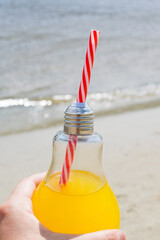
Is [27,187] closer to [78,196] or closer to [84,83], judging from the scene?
[78,196]

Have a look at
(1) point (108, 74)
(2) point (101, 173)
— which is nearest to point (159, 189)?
(2) point (101, 173)

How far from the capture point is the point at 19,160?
3238 mm

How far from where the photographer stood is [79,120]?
1.16 metres

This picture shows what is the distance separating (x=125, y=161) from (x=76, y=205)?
200cm

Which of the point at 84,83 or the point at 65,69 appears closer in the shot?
the point at 84,83

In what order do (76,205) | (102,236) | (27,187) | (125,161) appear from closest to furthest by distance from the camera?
1. (102,236)
2. (76,205)
3. (27,187)
4. (125,161)

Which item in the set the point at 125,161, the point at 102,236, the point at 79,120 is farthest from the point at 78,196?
the point at 125,161

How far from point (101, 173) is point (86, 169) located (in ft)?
0.22

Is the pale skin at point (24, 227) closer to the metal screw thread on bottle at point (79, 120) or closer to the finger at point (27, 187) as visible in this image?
the finger at point (27, 187)

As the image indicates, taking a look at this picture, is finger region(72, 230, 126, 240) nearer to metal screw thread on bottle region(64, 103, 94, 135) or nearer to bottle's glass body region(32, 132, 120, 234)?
bottle's glass body region(32, 132, 120, 234)

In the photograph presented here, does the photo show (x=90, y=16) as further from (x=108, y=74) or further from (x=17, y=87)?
(x=17, y=87)

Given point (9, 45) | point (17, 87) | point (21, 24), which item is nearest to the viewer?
point (17, 87)

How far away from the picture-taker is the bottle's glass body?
4.01 ft

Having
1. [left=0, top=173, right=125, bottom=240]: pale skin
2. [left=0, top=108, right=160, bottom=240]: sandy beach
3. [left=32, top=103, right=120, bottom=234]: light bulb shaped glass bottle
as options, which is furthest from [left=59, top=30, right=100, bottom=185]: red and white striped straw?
[left=0, top=108, right=160, bottom=240]: sandy beach
